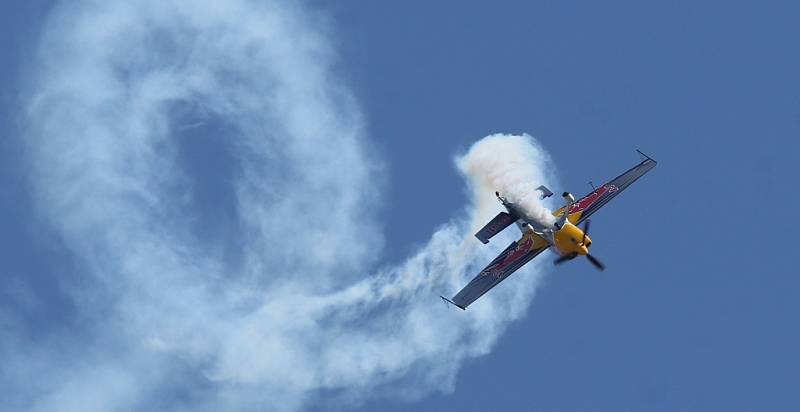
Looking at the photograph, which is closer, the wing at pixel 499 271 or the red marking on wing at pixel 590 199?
the wing at pixel 499 271

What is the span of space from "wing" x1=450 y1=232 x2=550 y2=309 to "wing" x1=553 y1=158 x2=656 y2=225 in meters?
4.06

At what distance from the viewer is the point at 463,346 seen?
137 metres

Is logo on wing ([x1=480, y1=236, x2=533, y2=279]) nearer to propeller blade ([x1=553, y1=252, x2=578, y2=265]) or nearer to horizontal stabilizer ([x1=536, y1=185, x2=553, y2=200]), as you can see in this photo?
propeller blade ([x1=553, y1=252, x2=578, y2=265])

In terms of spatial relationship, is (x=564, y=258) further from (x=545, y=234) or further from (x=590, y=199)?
(x=590, y=199)

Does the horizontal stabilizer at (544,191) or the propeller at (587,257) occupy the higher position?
the horizontal stabilizer at (544,191)

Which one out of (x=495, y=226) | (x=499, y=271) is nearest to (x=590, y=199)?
(x=499, y=271)

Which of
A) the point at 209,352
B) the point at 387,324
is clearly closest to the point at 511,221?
the point at 387,324

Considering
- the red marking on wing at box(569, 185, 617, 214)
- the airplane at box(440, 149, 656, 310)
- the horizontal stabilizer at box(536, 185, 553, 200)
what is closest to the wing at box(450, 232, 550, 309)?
the airplane at box(440, 149, 656, 310)

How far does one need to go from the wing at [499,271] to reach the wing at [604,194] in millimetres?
4061

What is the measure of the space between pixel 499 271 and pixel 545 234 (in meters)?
4.65

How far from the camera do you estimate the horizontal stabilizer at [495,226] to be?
13275cm

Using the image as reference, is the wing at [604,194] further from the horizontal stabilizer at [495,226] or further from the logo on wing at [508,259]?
the horizontal stabilizer at [495,226]

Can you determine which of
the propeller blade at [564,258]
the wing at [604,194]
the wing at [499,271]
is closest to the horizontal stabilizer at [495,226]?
the wing at [499,271]

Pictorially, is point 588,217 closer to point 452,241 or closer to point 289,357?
point 452,241
